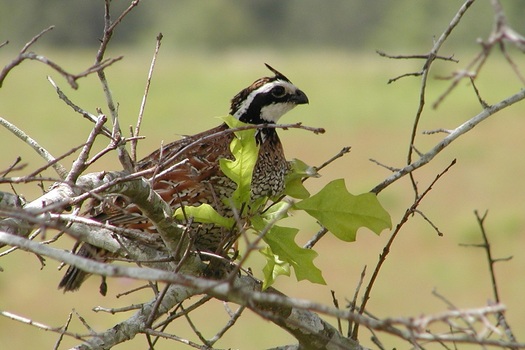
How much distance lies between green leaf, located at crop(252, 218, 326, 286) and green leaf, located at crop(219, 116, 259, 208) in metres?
0.17

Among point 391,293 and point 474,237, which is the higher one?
point 474,237

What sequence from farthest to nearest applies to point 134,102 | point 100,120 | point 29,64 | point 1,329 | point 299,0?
1. point 299,0
2. point 29,64
3. point 134,102
4. point 1,329
5. point 100,120

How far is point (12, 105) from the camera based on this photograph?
29.9m

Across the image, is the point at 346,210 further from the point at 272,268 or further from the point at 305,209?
the point at 272,268

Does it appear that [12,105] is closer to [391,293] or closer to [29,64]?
[29,64]

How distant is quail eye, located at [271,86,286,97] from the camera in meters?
4.48

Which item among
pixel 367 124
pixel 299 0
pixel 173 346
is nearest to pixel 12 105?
pixel 367 124

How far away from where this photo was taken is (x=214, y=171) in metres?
4.13

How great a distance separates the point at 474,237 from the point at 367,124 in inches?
420

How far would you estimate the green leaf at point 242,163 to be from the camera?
3184mm

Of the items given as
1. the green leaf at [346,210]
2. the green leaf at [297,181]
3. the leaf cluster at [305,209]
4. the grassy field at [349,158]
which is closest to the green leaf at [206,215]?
the leaf cluster at [305,209]

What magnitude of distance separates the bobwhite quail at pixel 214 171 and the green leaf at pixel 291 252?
51cm

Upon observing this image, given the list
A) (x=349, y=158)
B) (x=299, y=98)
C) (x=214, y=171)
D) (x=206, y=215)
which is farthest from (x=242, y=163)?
(x=349, y=158)

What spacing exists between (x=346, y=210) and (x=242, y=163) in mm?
397
